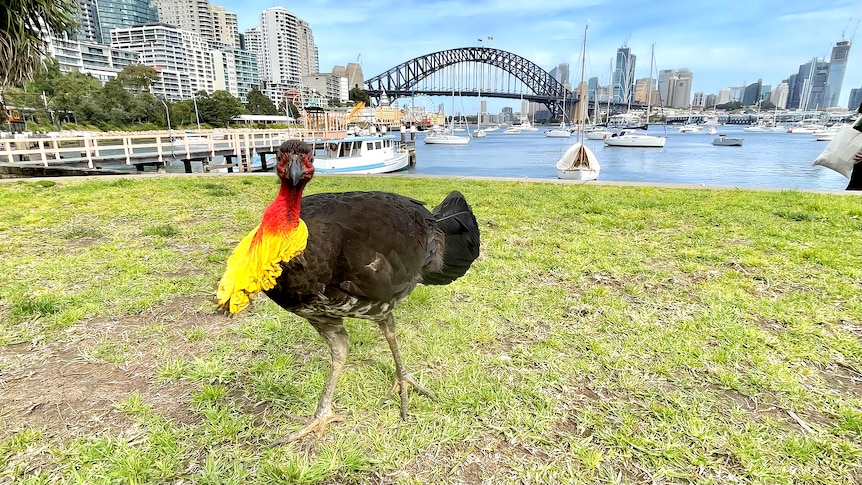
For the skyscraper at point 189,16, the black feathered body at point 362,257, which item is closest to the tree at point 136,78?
the black feathered body at point 362,257

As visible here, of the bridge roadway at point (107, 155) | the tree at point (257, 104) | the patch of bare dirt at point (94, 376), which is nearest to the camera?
the patch of bare dirt at point (94, 376)

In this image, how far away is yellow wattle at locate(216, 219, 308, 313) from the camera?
1984mm

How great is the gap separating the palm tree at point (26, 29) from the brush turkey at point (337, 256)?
11.1 m

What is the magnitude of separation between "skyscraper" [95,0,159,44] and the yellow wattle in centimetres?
22487

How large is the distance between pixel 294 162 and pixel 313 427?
1.66 metres

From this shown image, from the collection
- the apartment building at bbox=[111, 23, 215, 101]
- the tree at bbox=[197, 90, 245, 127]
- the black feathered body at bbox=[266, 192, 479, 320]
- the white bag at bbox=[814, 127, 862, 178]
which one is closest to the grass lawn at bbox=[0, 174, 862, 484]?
the black feathered body at bbox=[266, 192, 479, 320]

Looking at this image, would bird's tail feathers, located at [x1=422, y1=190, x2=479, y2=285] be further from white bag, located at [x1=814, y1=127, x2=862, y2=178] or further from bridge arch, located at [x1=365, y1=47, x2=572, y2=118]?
bridge arch, located at [x1=365, y1=47, x2=572, y2=118]

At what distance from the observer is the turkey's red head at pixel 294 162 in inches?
75.2

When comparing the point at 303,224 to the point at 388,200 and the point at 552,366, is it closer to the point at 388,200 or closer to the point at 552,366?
the point at 388,200

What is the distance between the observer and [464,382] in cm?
304

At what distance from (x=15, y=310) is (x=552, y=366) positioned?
15.7 ft

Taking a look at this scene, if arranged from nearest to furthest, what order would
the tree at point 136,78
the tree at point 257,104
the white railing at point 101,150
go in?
the white railing at point 101,150
the tree at point 136,78
the tree at point 257,104

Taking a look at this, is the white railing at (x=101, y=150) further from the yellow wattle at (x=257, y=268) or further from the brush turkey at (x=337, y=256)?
the yellow wattle at (x=257, y=268)

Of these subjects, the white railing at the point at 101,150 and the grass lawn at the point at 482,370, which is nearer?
the grass lawn at the point at 482,370
